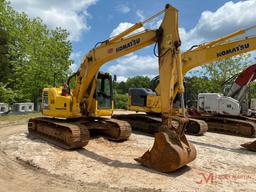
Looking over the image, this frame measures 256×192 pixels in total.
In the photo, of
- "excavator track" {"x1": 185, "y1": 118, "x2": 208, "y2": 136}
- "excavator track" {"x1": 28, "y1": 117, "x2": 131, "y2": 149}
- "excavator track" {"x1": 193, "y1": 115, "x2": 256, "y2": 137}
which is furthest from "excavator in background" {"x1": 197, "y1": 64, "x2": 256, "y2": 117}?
"excavator track" {"x1": 28, "y1": 117, "x2": 131, "y2": 149}

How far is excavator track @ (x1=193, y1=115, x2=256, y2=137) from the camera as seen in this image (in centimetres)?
1416

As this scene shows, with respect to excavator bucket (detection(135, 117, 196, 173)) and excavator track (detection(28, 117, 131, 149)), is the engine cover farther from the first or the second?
excavator bucket (detection(135, 117, 196, 173))

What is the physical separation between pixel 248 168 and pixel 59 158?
5.03m

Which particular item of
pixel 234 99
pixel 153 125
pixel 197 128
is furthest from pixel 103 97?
pixel 234 99

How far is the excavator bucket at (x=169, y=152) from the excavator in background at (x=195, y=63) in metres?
3.22

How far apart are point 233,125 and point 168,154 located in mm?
8661

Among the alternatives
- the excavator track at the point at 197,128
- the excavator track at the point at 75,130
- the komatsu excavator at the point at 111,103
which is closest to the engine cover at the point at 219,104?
the excavator track at the point at 197,128

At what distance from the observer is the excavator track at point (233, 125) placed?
1416cm

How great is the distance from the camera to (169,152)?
7.08 m

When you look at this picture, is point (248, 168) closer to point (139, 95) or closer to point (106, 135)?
point (106, 135)

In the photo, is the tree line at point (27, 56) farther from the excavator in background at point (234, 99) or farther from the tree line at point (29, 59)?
the excavator in background at point (234, 99)

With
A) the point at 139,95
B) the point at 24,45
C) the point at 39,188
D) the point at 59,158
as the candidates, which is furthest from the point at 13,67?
the point at 39,188

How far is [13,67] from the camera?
32312 mm

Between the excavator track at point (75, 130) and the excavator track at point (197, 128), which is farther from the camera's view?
the excavator track at point (197, 128)
